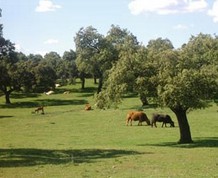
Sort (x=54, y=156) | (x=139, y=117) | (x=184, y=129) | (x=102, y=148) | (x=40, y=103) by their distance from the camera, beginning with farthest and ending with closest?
(x=40, y=103), (x=139, y=117), (x=184, y=129), (x=102, y=148), (x=54, y=156)

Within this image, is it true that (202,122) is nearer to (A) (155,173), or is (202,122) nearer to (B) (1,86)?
(A) (155,173)

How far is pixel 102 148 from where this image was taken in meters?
31.8

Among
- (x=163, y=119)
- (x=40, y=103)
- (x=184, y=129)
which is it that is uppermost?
(x=184, y=129)

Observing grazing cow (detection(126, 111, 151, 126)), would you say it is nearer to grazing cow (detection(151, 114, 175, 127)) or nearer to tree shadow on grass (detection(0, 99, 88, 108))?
grazing cow (detection(151, 114, 175, 127))

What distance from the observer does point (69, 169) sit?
69.9 ft

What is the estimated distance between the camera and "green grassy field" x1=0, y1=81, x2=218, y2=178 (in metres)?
20.8

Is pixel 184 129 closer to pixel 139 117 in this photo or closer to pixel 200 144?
pixel 200 144

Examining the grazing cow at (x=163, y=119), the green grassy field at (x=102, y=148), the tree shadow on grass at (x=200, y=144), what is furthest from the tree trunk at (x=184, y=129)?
the grazing cow at (x=163, y=119)

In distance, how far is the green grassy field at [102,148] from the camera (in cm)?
2078

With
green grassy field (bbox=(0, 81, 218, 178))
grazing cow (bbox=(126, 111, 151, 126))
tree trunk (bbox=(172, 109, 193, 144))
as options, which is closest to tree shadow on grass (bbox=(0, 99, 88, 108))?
green grassy field (bbox=(0, 81, 218, 178))

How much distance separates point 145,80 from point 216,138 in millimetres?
8838

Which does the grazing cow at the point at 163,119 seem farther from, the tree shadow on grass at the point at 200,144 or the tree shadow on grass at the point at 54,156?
the tree shadow on grass at the point at 54,156

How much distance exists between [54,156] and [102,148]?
17.6 feet

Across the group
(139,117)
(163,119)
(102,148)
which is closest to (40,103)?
(139,117)
